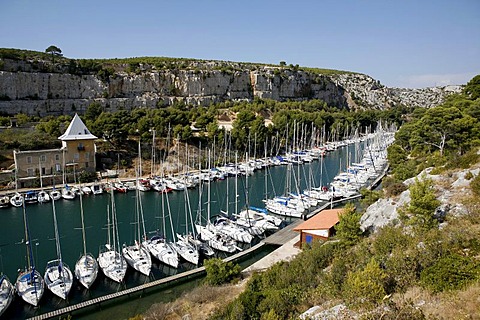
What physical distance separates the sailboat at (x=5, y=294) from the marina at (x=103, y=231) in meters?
0.45

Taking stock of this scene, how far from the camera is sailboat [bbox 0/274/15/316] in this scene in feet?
57.3

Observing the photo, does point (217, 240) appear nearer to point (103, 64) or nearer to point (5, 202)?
point (5, 202)

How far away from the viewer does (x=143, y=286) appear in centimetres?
1973

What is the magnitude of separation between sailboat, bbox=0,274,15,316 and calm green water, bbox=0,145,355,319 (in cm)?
45

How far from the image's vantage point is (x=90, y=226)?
2966 centimetres

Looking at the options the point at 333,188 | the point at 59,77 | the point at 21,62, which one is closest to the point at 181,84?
the point at 59,77

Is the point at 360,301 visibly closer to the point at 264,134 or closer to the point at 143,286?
the point at 143,286

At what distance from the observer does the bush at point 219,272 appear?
60.3ft

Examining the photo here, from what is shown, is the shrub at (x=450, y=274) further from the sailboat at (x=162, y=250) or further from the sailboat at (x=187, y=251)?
the sailboat at (x=162, y=250)

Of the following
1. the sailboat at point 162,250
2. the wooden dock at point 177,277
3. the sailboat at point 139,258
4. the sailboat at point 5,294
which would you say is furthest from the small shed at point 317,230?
the sailboat at point 5,294

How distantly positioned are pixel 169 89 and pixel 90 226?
60.2 metres

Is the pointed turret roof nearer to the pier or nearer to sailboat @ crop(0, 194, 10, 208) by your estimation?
sailboat @ crop(0, 194, 10, 208)

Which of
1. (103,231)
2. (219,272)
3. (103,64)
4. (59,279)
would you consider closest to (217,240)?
(219,272)

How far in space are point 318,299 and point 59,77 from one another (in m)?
71.8
